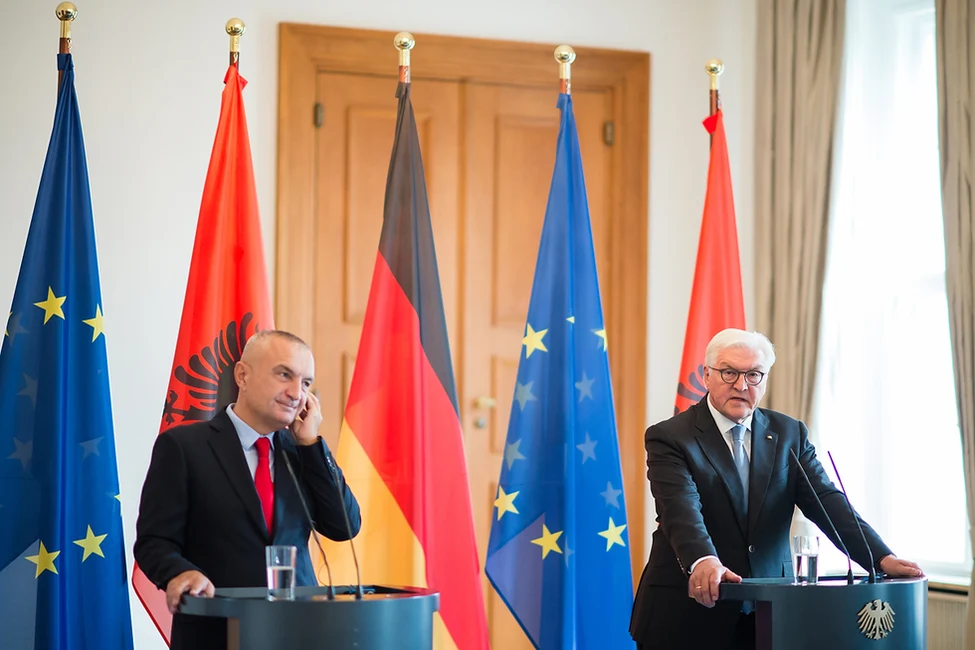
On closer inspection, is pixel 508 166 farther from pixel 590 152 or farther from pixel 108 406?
pixel 108 406

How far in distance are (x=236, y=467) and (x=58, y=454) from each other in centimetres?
127

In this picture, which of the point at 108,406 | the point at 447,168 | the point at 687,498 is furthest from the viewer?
the point at 447,168

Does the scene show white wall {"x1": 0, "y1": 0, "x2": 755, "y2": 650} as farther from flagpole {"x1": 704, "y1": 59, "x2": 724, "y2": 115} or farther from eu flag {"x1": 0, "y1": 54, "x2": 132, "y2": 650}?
flagpole {"x1": 704, "y1": 59, "x2": 724, "y2": 115}

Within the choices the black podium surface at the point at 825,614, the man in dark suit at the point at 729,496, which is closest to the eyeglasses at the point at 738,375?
the man in dark suit at the point at 729,496

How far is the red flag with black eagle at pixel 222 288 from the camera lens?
390 centimetres

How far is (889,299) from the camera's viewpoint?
16.3 feet

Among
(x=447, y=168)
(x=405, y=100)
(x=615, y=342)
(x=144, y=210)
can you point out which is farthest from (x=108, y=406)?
(x=615, y=342)

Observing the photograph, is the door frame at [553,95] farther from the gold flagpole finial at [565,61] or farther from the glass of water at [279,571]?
the glass of water at [279,571]

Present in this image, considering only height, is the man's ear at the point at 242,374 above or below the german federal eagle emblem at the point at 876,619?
above

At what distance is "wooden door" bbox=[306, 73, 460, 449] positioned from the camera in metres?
4.89

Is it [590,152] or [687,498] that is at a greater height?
[590,152]

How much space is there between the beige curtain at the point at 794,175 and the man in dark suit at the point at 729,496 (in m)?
1.83

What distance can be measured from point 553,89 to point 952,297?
190cm

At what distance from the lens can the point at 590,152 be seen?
207 inches
